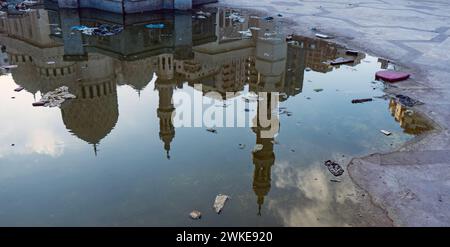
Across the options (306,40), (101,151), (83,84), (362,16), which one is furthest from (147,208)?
(362,16)

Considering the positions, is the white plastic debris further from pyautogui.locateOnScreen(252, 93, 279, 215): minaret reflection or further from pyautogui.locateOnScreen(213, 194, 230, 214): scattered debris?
pyautogui.locateOnScreen(213, 194, 230, 214): scattered debris

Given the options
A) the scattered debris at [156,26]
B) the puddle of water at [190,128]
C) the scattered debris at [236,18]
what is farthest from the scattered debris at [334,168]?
the scattered debris at [236,18]

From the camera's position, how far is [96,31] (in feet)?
62.6

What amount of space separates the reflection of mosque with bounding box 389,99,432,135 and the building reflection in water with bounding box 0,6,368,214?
0.27ft

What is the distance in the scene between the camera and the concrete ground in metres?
7.09

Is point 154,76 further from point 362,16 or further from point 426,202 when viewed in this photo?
point 362,16

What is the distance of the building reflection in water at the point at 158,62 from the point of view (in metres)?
10.4

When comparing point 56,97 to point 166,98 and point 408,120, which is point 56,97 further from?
point 408,120

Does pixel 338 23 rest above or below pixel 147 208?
above

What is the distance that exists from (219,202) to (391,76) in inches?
375

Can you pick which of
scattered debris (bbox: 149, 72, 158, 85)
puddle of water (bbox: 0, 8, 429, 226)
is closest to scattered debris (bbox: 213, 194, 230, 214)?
puddle of water (bbox: 0, 8, 429, 226)

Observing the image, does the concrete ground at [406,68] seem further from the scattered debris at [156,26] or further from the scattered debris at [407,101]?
the scattered debris at [156,26]

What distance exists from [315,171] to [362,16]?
2075cm

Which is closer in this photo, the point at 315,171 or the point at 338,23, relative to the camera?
the point at 315,171
